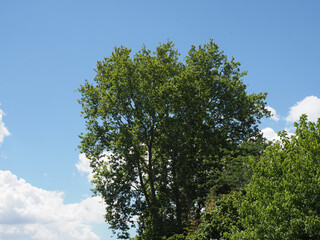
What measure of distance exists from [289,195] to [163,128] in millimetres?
16575

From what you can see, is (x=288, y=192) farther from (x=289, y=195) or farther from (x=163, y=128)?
(x=163, y=128)

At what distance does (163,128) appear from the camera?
2898 cm

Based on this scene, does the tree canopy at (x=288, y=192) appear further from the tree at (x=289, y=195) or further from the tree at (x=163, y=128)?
the tree at (x=163, y=128)

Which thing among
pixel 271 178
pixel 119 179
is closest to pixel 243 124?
pixel 119 179

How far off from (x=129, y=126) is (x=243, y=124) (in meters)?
10.7

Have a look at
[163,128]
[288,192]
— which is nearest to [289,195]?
[288,192]

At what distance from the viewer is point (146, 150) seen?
102 ft

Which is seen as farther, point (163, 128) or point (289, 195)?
point (163, 128)

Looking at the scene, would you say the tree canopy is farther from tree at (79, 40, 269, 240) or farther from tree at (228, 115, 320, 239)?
tree at (79, 40, 269, 240)

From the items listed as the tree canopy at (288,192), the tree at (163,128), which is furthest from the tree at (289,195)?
the tree at (163,128)

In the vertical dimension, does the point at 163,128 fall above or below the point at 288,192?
above

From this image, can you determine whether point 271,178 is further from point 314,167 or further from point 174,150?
point 174,150

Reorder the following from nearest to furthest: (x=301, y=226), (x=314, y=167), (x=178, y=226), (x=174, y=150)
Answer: (x=301, y=226) → (x=314, y=167) → (x=178, y=226) → (x=174, y=150)

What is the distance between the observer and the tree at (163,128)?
2778 cm
